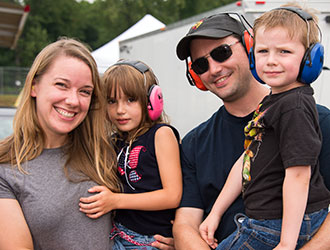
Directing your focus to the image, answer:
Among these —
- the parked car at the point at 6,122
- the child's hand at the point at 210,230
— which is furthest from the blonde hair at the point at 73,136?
the parked car at the point at 6,122

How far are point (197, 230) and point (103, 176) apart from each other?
72cm

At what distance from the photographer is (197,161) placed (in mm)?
2592

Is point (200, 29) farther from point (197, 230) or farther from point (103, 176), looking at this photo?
point (197, 230)

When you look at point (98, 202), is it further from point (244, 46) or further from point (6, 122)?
point (6, 122)

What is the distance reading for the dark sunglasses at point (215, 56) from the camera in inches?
97.5

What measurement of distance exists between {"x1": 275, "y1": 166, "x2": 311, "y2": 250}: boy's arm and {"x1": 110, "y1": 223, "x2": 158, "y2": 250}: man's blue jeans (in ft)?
3.39

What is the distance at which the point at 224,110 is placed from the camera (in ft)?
8.64

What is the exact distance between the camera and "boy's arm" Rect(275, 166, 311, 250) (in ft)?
5.43

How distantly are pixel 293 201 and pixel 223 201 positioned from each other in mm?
680

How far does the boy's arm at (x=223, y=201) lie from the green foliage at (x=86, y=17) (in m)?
33.4

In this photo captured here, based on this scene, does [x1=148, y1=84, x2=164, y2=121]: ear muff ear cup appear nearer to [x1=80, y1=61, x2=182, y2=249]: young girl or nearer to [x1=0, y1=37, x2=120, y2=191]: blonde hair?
[x1=80, y1=61, x2=182, y2=249]: young girl

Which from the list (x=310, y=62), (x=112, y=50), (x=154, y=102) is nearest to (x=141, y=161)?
(x=154, y=102)

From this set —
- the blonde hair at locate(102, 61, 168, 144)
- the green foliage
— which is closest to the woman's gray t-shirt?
the blonde hair at locate(102, 61, 168, 144)

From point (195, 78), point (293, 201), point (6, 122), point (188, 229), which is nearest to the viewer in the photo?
point (293, 201)
